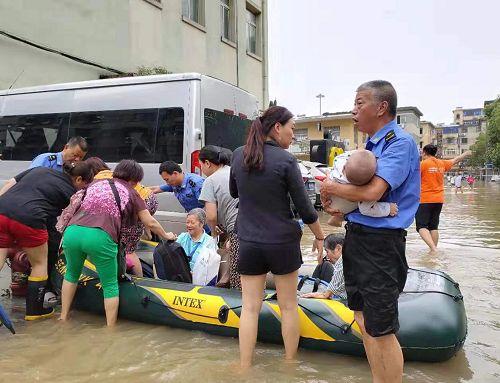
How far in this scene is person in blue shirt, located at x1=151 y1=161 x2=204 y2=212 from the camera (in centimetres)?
557

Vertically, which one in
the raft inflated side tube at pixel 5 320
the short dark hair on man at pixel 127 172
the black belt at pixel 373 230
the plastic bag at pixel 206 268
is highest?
the short dark hair on man at pixel 127 172

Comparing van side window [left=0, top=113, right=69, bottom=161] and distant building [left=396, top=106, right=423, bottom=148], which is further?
distant building [left=396, top=106, right=423, bottom=148]

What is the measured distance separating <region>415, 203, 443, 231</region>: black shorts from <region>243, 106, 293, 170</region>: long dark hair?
477cm

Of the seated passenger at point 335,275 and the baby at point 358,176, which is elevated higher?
the baby at point 358,176

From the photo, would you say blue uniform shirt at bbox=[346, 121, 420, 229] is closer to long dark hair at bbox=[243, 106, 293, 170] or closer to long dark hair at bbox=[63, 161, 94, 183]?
long dark hair at bbox=[243, 106, 293, 170]

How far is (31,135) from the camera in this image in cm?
786

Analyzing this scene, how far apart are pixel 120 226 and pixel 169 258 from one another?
60cm

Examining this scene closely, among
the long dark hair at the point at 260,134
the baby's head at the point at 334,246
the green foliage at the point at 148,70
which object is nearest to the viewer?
the long dark hair at the point at 260,134

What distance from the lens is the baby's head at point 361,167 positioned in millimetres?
2371

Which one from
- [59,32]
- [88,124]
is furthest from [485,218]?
[59,32]

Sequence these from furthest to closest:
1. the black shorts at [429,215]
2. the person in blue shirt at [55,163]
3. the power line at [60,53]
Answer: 1. the power line at [60,53]
2. the black shorts at [429,215]
3. the person in blue shirt at [55,163]

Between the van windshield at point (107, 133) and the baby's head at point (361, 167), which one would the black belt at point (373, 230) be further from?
the van windshield at point (107, 133)

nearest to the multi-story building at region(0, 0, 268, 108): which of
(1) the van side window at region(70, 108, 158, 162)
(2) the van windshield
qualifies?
(2) the van windshield

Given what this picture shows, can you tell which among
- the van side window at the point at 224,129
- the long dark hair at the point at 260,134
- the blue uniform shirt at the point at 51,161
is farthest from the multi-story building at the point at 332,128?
the long dark hair at the point at 260,134
